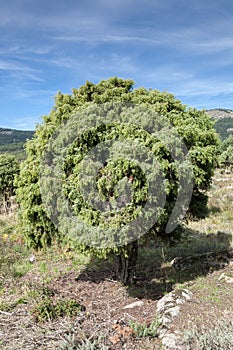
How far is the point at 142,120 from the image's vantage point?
15.2 feet

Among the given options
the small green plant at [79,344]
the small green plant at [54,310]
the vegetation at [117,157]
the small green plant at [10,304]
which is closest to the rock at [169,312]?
the small green plant at [79,344]

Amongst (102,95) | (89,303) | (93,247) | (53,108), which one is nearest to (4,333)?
(89,303)

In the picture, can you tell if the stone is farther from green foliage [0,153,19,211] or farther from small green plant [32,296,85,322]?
green foliage [0,153,19,211]

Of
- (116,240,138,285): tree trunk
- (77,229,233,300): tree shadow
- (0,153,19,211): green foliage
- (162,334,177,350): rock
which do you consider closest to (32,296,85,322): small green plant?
(77,229,233,300): tree shadow

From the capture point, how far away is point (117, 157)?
420 cm

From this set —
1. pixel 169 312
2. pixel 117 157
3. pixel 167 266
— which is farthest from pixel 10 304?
pixel 117 157

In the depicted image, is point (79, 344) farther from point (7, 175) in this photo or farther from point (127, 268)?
point (7, 175)

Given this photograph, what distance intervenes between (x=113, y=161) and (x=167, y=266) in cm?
357

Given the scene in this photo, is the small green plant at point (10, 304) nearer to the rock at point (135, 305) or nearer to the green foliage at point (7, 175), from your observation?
the rock at point (135, 305)

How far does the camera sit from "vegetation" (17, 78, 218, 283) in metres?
4.27

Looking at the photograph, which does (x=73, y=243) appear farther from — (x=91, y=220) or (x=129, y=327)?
(x=129, y=327)

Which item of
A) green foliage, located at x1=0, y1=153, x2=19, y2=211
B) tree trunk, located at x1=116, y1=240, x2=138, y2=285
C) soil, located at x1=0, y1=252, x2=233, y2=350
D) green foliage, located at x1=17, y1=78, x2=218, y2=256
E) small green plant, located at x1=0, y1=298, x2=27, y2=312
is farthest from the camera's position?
green foliage, located at x1=0, y1=153, x2=19, y2=211

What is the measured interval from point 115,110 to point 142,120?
0.53 m

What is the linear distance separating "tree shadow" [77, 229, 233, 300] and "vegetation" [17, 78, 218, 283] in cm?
52
